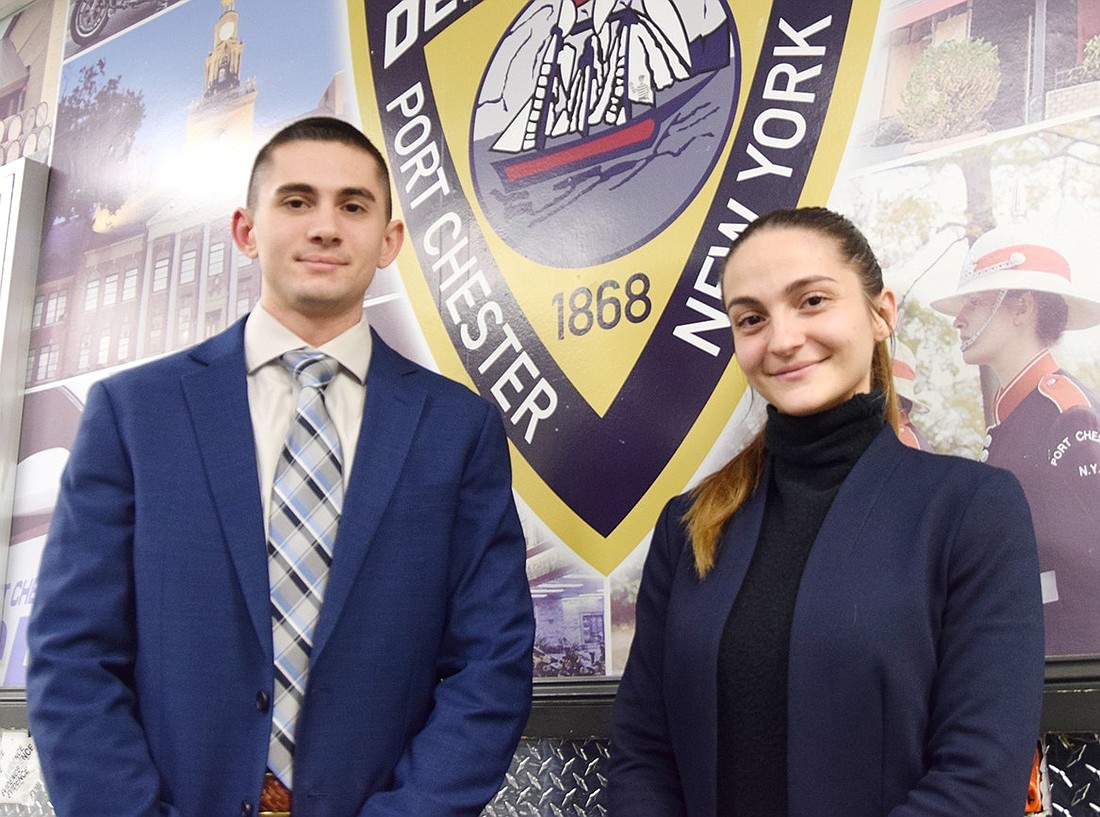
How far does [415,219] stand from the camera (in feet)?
7.35

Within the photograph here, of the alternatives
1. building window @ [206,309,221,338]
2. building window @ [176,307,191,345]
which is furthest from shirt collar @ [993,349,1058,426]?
building window @ [176,307,191,345]

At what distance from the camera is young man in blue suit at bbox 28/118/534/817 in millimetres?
1343

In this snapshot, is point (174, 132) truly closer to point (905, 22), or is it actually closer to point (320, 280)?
point (320, 280)

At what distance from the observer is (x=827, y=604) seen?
1.25m

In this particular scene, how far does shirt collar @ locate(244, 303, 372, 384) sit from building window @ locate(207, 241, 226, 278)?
1082 millimetres

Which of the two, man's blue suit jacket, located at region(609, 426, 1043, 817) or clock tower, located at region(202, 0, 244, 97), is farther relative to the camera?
clock tower, located at region(202, 0, 244, 97)

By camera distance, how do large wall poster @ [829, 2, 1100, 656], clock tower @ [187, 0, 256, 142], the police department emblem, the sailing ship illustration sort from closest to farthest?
1. large wall poster @ [829, 2, 1100, 656]
2. the police department emblem
3. the sailing ship illustration
4. clock tower @ [187, 0, 256, 142]

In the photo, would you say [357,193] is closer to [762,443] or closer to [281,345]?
[281,345]

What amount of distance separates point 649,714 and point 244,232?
0.95m

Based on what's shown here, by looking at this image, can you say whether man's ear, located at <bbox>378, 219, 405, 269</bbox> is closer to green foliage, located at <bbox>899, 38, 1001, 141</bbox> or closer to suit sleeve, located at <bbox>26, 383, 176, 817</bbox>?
suit sleeve, located at <bbox>26, 383, 176, 817</bbox>

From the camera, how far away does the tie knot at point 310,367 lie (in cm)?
152

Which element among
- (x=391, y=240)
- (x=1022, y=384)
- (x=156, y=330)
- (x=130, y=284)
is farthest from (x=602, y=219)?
(x=130, y=284)

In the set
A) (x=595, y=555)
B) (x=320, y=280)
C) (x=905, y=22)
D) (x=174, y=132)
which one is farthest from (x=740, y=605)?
(x=174, y=132)

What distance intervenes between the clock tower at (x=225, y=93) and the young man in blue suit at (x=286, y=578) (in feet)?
3.99
